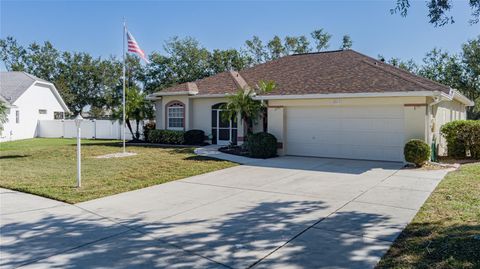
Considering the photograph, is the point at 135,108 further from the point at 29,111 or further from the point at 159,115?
the point at 29,111

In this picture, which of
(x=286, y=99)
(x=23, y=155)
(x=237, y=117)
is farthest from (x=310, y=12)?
(x=23, y=155)

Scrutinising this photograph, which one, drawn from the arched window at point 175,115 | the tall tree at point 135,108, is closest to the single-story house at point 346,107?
the arched window at point 175,115

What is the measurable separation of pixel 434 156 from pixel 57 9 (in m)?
19.1

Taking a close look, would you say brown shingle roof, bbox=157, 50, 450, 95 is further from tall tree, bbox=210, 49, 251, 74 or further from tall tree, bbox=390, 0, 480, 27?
tall tree, bbox=210, 49, 251, 74

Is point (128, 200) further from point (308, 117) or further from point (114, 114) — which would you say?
point (114, 114)

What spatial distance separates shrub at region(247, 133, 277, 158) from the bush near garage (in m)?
7.00

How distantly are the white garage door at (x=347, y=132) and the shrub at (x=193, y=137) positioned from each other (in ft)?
20.7

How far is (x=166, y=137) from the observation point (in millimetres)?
21766

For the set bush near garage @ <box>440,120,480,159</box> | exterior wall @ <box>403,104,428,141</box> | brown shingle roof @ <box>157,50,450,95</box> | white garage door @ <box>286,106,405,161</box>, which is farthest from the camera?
bush near garage @ <box>440,120,480,159</box>

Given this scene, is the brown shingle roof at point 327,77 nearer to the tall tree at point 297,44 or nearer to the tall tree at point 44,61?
the tall tree at point 297,44

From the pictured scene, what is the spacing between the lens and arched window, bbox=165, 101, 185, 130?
2200cm

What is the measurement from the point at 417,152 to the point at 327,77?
19.8 ft

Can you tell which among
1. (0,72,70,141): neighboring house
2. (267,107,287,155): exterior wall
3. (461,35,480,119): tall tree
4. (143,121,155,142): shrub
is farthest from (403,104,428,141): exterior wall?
(0,72,70,141): neighboring house

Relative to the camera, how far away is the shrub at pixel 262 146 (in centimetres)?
1525
